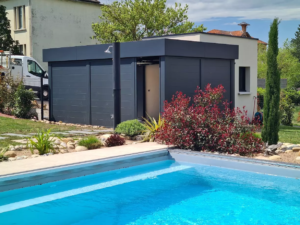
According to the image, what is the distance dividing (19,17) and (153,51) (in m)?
21.8

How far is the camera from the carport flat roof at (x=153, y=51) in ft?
42.6

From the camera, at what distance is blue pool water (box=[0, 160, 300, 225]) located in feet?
19.4

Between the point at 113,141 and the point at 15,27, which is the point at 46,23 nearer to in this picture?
the point at 15,27

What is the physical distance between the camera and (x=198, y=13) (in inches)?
1367

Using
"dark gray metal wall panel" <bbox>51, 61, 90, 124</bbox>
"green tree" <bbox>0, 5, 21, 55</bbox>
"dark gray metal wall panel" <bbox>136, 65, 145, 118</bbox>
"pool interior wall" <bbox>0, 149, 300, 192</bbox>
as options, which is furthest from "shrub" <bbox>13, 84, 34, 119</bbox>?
"green tree" <bbox>0, 5, 21, 55</bbox>

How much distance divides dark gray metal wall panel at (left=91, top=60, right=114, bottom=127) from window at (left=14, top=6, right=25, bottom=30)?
1819 centimetres

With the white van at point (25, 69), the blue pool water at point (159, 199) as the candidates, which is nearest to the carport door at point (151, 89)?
the blue pool water at point (159, 199)

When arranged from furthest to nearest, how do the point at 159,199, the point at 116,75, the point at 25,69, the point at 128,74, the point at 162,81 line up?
the point at 25,69
the point at 128,74
the point at 162,81
the point at 116,75
the point at 159,199

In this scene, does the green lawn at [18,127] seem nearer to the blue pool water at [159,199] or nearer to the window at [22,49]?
the blue pool water at [159,199]

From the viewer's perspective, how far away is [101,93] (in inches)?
592

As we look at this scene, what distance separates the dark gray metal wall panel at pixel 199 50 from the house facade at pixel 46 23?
63.4ft

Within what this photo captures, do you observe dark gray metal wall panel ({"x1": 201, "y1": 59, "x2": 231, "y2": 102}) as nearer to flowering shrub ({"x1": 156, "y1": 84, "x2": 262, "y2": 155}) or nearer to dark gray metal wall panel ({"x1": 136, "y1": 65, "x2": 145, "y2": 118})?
dark gray metal wall panel ({"x1": 136, "y1": 65, "x2": 145, "y2": 118})

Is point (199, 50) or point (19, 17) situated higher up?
point (19, 17)

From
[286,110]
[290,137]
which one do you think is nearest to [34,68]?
[286,110]
